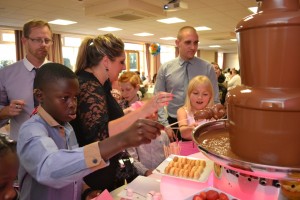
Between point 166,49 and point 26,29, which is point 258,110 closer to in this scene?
point 26,29

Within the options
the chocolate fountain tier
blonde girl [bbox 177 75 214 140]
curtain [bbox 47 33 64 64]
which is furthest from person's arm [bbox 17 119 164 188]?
curtain [bbox 47 33 64 64]

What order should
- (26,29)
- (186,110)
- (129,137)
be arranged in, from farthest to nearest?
(186,110)
(26,29)
(129,137)

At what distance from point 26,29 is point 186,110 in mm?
1600

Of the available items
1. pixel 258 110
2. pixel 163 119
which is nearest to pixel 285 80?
pixel 258 110

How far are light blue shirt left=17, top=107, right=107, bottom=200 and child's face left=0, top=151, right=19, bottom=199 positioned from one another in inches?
3.6

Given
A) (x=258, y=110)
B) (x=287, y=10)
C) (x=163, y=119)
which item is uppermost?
(x=287, y=10)

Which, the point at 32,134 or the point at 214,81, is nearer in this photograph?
the point at 32,134

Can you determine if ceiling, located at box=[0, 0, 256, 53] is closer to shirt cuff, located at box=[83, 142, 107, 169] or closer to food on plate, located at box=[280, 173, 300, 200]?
shirt cuff, located at box=[83, 142, 107, 169]

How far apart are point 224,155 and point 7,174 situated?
0.62 metres

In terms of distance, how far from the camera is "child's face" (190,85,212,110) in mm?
2516

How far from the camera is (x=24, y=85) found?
210cm

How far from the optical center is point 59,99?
113 centimetres

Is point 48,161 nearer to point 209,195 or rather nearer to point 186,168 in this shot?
Result: point 209,195

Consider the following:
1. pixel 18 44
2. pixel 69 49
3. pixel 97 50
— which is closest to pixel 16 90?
pixel 97 50
